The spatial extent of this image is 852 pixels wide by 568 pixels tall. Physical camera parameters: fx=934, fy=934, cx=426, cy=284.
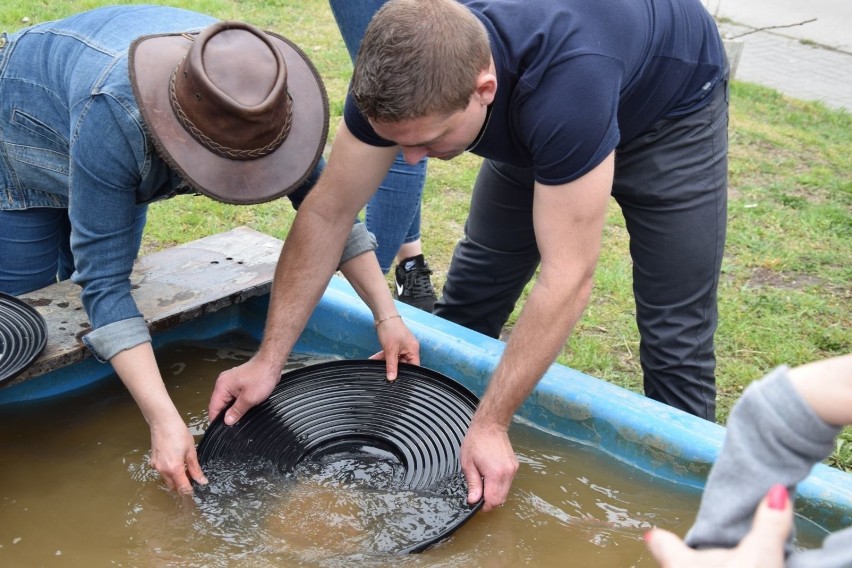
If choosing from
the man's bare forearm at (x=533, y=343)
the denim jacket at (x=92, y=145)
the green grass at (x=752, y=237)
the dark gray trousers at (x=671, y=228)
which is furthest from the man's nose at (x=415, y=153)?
the green grass at (x=752, y=237)

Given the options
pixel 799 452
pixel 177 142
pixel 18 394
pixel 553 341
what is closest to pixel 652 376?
pixel 553 341

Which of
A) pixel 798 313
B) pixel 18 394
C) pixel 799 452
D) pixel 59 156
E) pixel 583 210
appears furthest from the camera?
pixel 798 313

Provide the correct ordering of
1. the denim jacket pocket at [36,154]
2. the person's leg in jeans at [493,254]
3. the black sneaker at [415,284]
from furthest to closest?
the black sneaker at [415,284] → the person's leg in jeans at [493,254] → the denim jacket pocket at [36,154]

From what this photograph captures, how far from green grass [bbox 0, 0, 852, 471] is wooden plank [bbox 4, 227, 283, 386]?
0.84 meters

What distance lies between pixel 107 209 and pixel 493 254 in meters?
Result: 1.38

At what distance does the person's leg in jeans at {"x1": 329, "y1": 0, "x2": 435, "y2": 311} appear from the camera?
322 centimetres

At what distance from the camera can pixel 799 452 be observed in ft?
3.75

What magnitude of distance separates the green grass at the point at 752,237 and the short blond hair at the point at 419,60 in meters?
1.78

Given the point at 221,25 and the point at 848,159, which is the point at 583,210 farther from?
the point at 848,159

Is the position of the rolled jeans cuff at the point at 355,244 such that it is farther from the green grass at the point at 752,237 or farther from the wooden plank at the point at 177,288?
the green grass at the point at 752,237

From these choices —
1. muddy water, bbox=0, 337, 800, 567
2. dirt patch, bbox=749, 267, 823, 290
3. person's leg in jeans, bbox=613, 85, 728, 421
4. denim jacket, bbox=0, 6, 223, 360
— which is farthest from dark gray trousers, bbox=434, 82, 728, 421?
dirt patch, bbox=749, 267, 823, 290

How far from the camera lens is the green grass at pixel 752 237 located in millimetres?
3654

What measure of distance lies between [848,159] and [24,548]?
16.9 ft

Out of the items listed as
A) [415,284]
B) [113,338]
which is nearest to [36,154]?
[113,338]
